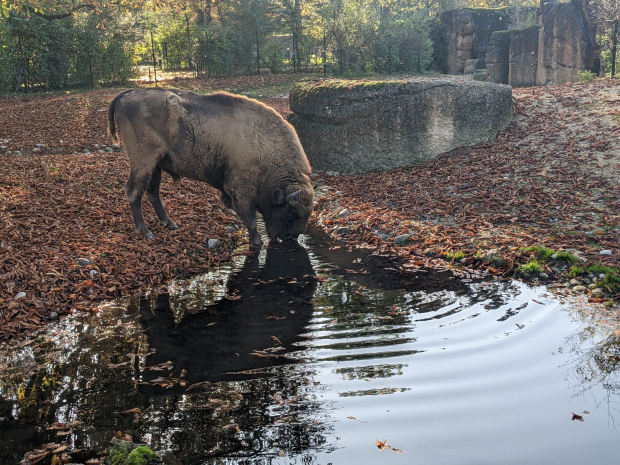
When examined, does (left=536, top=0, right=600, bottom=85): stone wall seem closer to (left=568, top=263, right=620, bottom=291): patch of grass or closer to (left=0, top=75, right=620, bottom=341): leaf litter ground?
(left=0, top=75, right=620, bottom=341): leaf litter ground

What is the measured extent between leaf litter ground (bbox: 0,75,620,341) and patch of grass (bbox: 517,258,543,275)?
13 centimetres

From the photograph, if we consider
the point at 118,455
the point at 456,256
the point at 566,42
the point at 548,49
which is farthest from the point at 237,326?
the point at 548,49

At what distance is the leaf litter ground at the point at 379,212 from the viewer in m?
6.02

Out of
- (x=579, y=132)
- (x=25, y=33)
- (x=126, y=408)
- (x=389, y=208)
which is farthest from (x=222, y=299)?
(x=25, y=33)

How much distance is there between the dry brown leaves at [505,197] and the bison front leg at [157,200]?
2.62 m

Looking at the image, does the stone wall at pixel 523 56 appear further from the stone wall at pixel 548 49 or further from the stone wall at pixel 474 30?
the stone wall at pixel 474 30

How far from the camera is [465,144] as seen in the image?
35.3ft

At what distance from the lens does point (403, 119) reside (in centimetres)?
1089

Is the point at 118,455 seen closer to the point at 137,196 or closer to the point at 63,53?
the point at 137,196

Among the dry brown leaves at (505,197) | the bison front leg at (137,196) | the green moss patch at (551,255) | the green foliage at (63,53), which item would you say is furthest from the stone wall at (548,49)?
the green foliage at (63,53)

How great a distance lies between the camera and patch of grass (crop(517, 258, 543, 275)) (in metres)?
5.89

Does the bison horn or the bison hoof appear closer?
the bison horn

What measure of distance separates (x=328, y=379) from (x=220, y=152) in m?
4.66

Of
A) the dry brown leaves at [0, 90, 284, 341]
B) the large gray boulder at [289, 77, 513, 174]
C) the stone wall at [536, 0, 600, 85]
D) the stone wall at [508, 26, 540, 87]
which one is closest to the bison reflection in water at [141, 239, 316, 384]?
the dry brown leaves at [0, 90, 284, 341]
